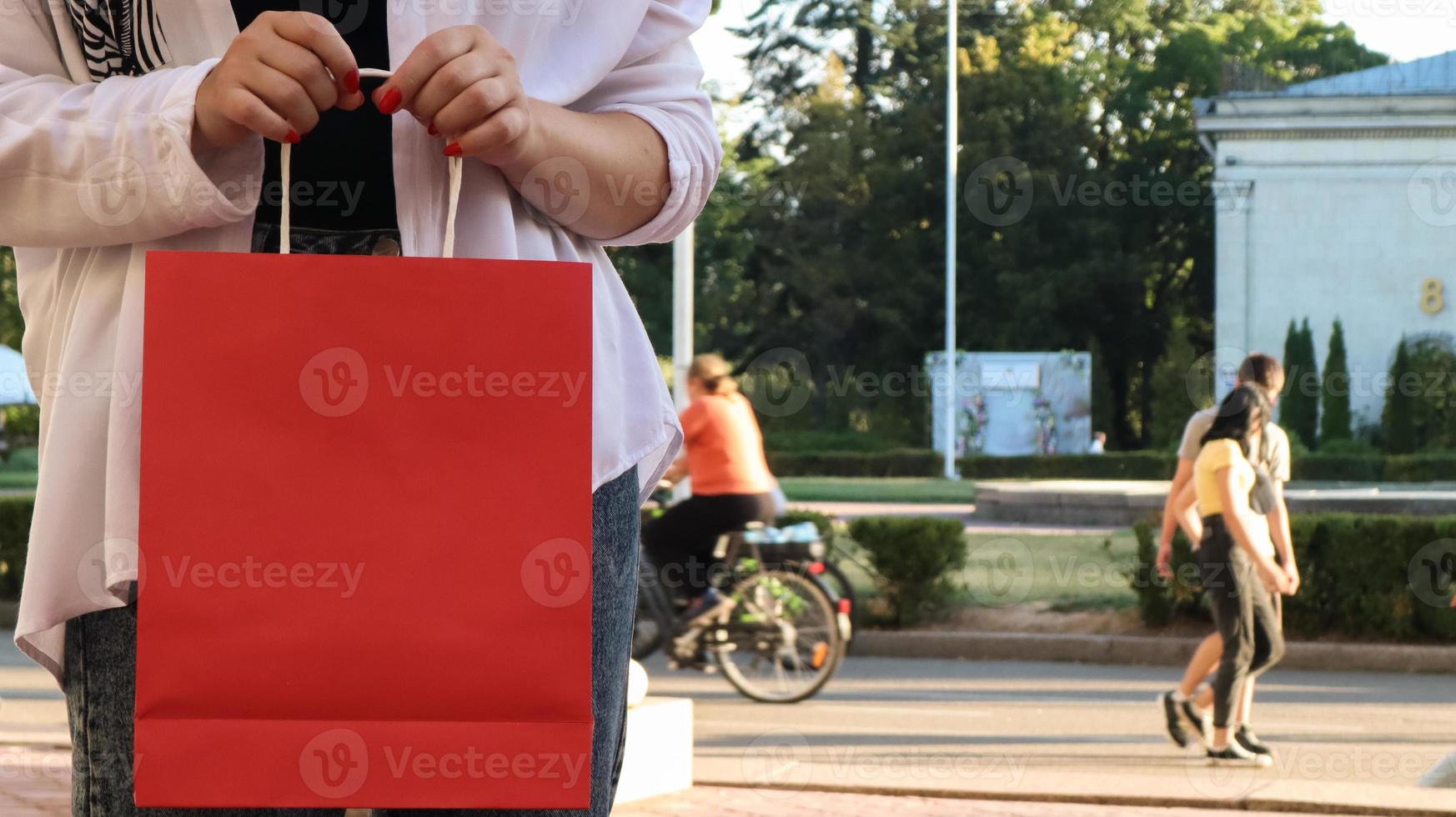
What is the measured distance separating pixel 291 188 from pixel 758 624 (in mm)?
7665

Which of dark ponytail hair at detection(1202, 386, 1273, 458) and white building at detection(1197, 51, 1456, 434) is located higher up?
white building at detection(1197, 51, 1456, 434)

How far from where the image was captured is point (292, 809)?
1180mm

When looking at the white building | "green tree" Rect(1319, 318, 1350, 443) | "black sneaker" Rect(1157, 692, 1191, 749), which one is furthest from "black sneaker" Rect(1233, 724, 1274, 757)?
"green tree" Rect(1319, 318, 1350, 443)

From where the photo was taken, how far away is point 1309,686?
9148mm

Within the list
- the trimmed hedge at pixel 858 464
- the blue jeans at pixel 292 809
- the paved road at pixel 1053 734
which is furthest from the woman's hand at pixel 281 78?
the trimmed hedge at pixel 858 464

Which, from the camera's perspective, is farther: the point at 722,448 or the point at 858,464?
the point at 858,464

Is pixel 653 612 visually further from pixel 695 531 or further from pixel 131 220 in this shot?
pixel 131 220

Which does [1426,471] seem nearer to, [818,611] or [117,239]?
[818,611]

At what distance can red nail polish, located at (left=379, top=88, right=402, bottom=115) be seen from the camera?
1.15 m

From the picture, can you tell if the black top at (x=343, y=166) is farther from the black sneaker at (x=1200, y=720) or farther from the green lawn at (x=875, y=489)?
the green lawn at (x=875, y=489)

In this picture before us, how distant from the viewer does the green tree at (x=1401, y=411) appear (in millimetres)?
27688

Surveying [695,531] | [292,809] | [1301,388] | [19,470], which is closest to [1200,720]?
[695,531]

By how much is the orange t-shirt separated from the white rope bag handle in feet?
25.5

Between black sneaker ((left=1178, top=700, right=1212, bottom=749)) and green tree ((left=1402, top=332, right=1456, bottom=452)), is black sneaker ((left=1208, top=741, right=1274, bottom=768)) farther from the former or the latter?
green tree ((left=1402, top=332, right=1456, bottom=452))
